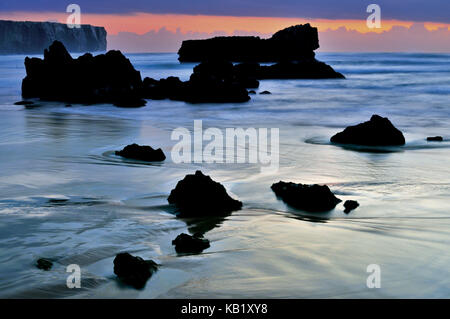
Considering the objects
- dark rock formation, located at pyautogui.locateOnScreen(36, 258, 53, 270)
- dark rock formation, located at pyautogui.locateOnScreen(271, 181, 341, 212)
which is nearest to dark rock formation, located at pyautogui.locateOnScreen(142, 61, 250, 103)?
dark rock formation, located at pyautogui.locateOnScreen(271, 181, 341, 212)

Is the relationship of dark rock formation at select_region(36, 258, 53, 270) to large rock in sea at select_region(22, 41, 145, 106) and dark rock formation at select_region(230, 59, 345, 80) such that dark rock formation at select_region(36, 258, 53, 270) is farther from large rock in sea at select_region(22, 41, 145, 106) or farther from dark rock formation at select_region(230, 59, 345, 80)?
dark rock formation at select_region(230, 59, 345, 80)

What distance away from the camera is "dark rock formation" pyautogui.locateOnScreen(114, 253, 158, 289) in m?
4.87

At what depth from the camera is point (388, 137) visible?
42.2 ft

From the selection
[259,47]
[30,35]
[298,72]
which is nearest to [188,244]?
[298,72]

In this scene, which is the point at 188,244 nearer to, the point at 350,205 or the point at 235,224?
the point at 235,224

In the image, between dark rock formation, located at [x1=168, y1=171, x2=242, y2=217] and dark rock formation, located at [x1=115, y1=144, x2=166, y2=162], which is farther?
dark rock formation, located at [x1=115, y1=144, x2=166, y2=162]

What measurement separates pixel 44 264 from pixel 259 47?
69.9 metres

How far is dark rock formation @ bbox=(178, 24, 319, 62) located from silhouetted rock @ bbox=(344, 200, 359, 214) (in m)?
45.2

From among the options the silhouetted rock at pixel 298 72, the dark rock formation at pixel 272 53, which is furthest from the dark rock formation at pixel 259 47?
the silhouetted rock at pixel 298 72

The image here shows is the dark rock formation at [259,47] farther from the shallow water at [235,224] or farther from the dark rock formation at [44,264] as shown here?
the dark rock formation at [44,264]

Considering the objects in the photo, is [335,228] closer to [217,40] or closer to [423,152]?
[423,152]

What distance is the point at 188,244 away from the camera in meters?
5.64

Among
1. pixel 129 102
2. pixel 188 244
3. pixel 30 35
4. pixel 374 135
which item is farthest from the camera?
pixel 30 35

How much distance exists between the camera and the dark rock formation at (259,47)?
61938mm
